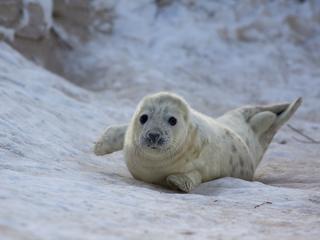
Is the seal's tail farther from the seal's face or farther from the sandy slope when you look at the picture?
the seal's face

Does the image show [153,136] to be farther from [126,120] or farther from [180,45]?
[180,45]

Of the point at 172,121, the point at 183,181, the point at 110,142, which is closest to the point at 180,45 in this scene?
the point at 110,142

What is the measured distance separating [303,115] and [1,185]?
6598 mm

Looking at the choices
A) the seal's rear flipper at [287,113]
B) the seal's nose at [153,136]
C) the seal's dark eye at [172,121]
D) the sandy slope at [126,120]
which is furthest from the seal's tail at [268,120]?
the seal's nose at [153,136]

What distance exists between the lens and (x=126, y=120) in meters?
7.23

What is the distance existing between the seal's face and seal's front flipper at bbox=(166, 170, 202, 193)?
0.17m

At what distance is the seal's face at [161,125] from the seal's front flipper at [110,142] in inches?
20.4

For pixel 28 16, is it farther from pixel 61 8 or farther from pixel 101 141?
pixel 101 141

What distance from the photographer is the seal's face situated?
162 inches

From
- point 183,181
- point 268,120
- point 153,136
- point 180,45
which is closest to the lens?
point 153,136

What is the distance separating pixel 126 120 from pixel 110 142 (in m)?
2.44

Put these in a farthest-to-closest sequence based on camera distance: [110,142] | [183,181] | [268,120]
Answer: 1. [268,120]
2. [110,142]
3. [183,181]

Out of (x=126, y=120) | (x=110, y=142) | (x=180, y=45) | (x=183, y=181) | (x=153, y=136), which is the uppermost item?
(x=180, y=45)

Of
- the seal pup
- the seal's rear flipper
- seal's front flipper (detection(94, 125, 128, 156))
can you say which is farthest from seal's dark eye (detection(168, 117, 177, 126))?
the seal's rear flipper
